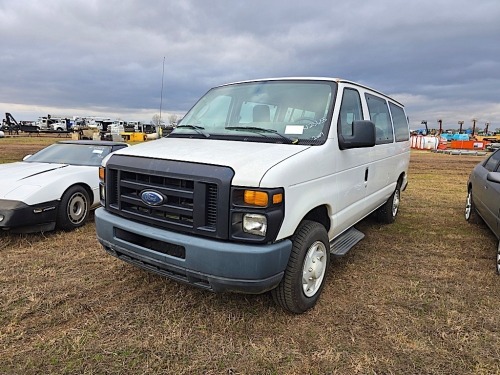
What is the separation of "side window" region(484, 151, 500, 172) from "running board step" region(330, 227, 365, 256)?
2.83 meters

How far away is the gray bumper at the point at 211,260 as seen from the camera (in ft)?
8.29

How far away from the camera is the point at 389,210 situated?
6.05 m

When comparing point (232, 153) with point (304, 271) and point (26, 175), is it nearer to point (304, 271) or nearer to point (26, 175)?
point (304, 271)

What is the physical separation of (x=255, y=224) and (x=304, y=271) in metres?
0.80

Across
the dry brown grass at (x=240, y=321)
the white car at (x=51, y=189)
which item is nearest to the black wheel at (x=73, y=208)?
the white car at (x=51, y=189)

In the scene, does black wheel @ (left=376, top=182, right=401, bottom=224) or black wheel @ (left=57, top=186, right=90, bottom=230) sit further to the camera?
black wheel @ (left=376, top=182, right=401, bottom=224)

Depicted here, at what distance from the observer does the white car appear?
455 centimetres

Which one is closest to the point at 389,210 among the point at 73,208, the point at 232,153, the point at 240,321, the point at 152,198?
the point at 240,321

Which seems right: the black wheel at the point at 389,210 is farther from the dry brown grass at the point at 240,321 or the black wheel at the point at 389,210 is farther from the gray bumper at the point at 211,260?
the gray bumper at the point at 211,260

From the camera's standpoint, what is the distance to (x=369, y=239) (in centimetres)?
536

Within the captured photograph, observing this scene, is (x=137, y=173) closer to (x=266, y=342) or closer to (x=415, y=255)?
(x=266, y=342)

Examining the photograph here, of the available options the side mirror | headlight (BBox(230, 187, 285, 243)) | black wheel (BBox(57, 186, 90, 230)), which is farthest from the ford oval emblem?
black wheel (BBox(57, 186, 90, 230))

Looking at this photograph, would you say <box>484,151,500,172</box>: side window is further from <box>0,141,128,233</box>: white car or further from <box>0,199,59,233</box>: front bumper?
<box>0,199,59,233</box>: front bumper

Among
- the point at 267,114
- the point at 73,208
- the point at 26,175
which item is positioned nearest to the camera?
the point at 267,114
